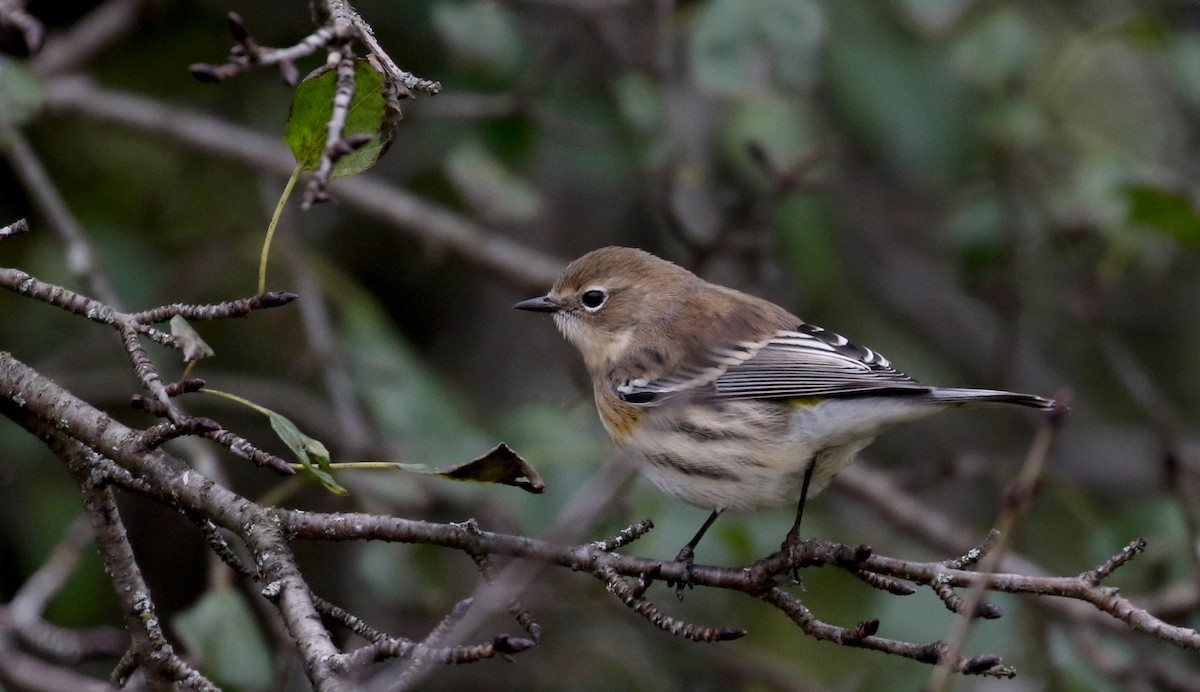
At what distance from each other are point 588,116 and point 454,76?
59 centimetres

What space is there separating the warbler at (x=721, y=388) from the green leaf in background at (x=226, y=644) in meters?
1.20

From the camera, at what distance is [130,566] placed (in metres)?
2.42

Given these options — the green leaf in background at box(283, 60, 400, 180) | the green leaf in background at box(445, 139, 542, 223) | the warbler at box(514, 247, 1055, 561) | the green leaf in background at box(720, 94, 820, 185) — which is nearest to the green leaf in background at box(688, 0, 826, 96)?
the green leaf in background at box(720, 94, 820, 185)

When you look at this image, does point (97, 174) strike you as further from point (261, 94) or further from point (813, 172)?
point (813, 172)

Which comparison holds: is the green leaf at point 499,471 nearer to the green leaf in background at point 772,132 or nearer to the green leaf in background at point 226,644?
the green leaf in background at point 226,644

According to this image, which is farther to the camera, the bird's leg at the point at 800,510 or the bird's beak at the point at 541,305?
the bird's beak at the point at 541,305

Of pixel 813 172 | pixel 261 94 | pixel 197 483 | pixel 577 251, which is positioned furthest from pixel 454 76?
pixel 197 483

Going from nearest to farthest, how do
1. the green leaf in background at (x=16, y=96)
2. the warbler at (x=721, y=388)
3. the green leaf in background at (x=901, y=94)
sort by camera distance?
the warbler at (x=721, y=388) → the green leaf in background at (x=16, y=96) → the green leaf in background at (x=901, y=94)

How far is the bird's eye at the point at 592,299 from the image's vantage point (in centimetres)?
464

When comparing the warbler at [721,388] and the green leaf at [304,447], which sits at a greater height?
the warbler at [721,388]

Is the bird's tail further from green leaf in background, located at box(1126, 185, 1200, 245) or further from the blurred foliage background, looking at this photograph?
green leaf in background, located at box(1126, 185, 1200, 245)

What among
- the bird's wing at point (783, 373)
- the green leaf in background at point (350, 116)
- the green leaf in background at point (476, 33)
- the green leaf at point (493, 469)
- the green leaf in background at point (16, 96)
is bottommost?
the green leaf at point (493, 469)

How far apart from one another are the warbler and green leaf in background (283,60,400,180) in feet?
5.01

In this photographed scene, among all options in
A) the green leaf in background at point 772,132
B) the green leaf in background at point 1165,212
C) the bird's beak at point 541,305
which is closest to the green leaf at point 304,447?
the bird's beak at point 541,305
